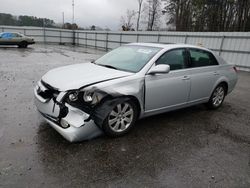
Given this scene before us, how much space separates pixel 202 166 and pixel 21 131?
111 inches

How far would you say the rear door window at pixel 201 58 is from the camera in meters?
4.41

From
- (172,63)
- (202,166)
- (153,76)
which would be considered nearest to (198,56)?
(172,63)

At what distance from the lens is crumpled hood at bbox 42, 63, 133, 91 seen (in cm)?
309

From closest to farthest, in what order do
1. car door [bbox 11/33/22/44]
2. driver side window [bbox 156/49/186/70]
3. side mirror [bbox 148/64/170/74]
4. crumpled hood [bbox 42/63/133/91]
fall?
crumpled hood [bbox 42/63/133/91]
side mirror [bbox 148/64/170/74]
driver side window [bbox 156/49/186/70]
car door [bbox 11/33/22/44]

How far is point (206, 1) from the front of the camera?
2217cm

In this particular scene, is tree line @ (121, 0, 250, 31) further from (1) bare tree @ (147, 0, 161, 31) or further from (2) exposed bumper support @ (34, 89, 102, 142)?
(2) exposed bumper support @ (34, 89, 102, 142)

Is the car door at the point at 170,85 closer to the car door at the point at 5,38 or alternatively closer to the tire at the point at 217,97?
the tire at the point at 217,97

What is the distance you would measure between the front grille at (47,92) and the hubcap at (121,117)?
888 mm

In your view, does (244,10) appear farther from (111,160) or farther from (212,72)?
(111,160)

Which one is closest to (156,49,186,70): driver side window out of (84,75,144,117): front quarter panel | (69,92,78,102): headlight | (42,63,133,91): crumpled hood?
(84,75,144,117): front quarter panel

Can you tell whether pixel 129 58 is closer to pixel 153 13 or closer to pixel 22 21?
pixel 153 13

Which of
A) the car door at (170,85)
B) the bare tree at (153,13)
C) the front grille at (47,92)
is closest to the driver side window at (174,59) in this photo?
the car door at (170,85)

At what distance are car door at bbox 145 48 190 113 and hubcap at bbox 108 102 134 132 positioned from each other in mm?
370

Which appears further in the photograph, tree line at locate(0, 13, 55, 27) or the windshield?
tree line at locate(0, 13, 55, 27)
